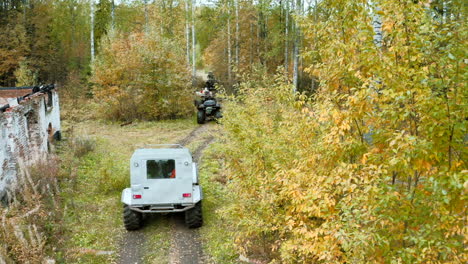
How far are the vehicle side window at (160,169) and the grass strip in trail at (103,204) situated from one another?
1.50 metres

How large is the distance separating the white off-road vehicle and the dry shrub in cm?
181

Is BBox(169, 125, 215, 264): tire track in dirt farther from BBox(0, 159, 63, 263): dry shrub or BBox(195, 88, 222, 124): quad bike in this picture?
BBox(195, 88, 222, 124): quad bike

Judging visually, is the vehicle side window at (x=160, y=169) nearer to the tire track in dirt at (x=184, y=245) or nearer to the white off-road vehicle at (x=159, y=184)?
the white off-road vehicle at (x=159, y=184)

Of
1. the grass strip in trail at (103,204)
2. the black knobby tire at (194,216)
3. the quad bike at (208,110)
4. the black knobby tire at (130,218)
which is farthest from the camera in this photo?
the quad bike at (208,110)

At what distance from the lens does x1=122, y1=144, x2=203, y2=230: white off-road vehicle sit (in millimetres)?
9938

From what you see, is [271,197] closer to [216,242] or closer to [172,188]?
[216,242]

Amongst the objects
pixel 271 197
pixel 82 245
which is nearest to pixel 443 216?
pixel 271 197

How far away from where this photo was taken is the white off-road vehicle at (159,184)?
9938mm

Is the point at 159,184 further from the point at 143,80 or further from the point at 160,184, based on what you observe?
the point at 143,80

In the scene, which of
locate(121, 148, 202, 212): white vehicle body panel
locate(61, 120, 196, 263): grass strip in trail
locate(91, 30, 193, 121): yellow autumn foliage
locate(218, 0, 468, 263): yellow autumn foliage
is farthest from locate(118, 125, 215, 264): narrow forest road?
locate(91, 30, 193, 121): yellow autumn foliage

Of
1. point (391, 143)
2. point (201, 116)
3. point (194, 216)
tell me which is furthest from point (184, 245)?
point (201, 116)

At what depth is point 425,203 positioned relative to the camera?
4207 millimetres

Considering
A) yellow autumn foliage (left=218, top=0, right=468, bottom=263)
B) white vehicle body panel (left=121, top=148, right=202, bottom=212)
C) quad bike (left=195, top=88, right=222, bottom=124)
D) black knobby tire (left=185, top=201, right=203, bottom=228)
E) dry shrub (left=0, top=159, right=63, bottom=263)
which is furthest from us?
quad bike (left=195, top=88, right=222, bottom=124)

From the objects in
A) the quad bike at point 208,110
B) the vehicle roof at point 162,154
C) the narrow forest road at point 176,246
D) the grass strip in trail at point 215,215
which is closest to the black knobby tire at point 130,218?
the narrow forest road at point 176,246
